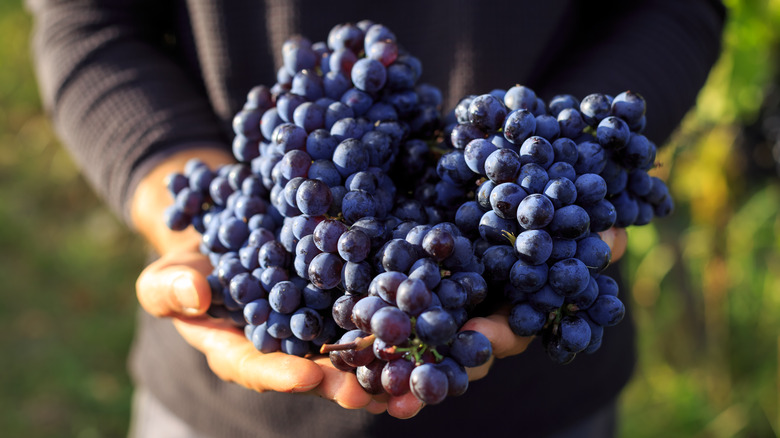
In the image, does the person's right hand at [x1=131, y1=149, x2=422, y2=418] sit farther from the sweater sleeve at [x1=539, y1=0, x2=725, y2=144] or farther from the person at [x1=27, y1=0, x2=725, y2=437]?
the sweater sleeve at [x1=539, y1=0, x2=725, y2=144]

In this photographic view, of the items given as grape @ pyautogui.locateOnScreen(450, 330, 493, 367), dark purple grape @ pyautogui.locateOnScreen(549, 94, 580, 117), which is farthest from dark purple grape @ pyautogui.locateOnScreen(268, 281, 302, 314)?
dark purple grape @ pyautogui.locateOnScreen(549, 94, 580, 117)

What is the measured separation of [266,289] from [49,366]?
2441 mm

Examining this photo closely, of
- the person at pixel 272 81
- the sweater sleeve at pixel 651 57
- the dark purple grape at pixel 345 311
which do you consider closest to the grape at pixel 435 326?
the dark purple grape at pixel 345 311

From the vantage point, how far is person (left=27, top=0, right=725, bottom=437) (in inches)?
45.1

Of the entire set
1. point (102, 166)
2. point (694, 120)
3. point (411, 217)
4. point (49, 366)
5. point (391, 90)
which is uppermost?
point (391, 90)

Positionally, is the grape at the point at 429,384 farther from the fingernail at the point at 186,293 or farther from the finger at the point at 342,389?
Answer: the fingernail at the point at 186,293

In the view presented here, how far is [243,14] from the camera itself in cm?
117

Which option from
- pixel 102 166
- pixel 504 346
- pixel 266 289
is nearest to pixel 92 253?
pixel 102 166

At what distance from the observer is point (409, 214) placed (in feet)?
2.72

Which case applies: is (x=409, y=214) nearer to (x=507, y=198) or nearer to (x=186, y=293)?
(x=507, y=198)

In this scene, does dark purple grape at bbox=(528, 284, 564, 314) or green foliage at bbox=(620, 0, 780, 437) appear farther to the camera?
green foliage at bbox=(620, 0, 780, 437)

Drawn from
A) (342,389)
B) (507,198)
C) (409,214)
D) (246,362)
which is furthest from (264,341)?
(507,198)

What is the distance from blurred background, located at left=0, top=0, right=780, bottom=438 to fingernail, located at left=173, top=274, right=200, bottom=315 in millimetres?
1420

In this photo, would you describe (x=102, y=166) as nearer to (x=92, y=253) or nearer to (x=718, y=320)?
(x=718, y=320)
